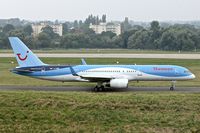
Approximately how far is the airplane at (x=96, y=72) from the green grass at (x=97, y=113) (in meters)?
12.1

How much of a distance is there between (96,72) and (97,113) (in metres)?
16.8

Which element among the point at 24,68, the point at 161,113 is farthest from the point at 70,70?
the point at 161,113

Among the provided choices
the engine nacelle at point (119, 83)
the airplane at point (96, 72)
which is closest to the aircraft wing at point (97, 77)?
the airplane at point (96, 72)

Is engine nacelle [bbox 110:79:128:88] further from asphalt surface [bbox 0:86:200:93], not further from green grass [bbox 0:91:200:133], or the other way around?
green grass [bbox 0:91:200:133]

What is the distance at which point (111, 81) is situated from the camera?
130 feet

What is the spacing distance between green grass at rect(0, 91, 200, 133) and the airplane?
12.1 m

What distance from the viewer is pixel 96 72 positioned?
41281 millimetres

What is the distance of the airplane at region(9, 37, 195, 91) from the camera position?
40.8m

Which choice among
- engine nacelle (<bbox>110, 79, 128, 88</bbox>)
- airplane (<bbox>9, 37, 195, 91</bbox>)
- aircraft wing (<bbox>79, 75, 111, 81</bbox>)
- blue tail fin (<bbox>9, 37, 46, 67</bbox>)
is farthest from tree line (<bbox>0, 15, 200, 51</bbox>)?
blue tail fin (<bbox>9, 37, 46, 67</bbox>)

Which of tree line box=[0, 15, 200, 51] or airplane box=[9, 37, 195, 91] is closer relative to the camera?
airplane box=[9, 37, 195, 91]

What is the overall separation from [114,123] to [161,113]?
11.4 ft

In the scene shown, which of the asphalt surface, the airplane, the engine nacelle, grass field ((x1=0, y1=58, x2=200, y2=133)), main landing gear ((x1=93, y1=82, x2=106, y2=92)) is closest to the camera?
grass field ((x1=0, y1=58, x2=200, y2=133))

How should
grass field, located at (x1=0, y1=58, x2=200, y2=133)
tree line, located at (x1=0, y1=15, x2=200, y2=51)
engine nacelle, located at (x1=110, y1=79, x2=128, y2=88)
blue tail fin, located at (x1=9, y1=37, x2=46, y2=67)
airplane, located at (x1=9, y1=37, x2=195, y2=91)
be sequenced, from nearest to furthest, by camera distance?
1. grass field, located at (x1=0, y1=58, x2=200, y2=133)
2. engine nacelle, located at (x1=110, y1=79, x2=128, y2=88)
3. airplane, located at (x1=9, y1=37, x2=195, y2=91)
4. blue tail fin, located at (x1=9, y1=37, x2=46, y2=67)
5. tree line, located at (x1=0, y1=15, x2=200, y2=51)

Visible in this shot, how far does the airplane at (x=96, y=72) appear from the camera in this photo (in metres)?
40.8
